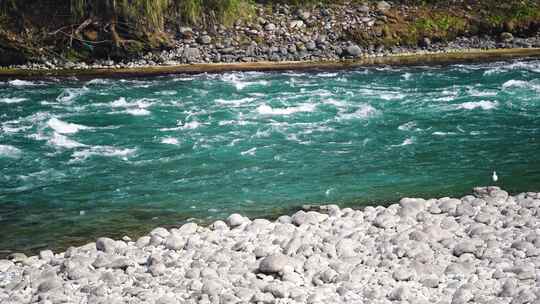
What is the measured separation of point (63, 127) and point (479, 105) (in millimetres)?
11520

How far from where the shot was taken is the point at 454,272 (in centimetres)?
1020

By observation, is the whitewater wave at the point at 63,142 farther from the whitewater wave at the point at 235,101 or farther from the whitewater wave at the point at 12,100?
the whitewater wave at the point at 235,101

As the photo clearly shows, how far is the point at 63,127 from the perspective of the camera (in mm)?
20359

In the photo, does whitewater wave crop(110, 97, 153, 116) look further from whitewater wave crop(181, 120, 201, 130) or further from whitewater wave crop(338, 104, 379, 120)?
whitewater wave crop(338, 104, 379, 120)

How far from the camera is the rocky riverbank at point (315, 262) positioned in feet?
31.7

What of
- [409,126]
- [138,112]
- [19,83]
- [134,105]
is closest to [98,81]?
[19,83]

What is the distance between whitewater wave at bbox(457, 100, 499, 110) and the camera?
70.7ft

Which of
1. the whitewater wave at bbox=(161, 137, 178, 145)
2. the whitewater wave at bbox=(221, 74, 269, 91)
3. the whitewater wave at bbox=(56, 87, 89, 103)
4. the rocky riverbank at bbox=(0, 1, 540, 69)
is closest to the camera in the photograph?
the whitewater wave at bbox=(161, 137, 178, 145)

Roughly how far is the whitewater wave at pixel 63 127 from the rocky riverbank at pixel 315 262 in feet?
27.3

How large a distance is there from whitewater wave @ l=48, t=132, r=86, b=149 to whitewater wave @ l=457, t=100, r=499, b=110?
34.7 feet

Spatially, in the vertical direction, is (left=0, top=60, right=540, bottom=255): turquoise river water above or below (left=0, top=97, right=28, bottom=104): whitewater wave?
below

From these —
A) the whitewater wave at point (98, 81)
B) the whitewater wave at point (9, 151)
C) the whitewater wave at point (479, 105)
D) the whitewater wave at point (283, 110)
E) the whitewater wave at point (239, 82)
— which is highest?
the whitewater wave at point (98, 81)

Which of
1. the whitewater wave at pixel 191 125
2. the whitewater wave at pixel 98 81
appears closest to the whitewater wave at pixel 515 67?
the whitewater wave at pixel 191 125

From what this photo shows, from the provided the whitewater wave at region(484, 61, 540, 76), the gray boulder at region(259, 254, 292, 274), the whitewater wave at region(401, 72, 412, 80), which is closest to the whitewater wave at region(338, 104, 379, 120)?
the whitewater wave at region(401, 72, 412, 80)
